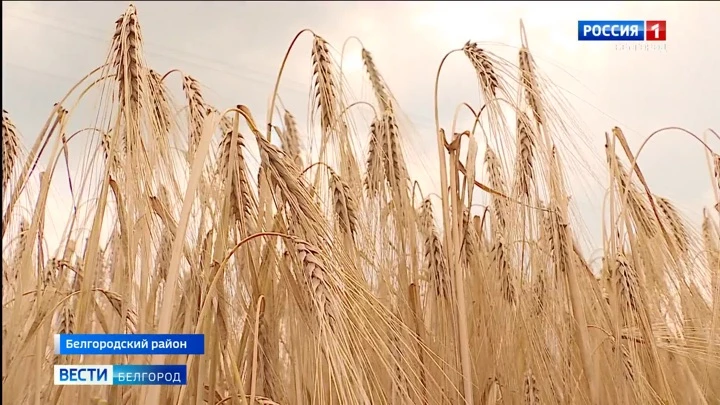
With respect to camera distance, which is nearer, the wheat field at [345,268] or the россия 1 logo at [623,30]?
the wheat field at [345,268]

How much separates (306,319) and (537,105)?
1.77 ft

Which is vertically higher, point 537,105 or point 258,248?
point 537,105

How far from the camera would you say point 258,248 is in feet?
2.84

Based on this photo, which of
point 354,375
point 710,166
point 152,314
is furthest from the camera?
point 710,166

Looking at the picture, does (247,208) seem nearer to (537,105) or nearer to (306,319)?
(306,319)

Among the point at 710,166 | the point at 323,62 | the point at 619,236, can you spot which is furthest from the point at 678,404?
the point at 323,62

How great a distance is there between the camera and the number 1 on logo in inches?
50.5
